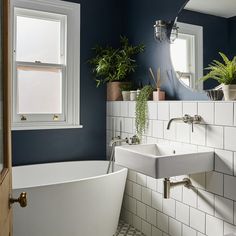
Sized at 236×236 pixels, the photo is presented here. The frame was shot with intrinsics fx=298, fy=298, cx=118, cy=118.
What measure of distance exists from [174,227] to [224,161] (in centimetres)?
84

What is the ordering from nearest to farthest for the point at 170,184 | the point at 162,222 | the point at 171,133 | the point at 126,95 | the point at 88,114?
the point at 170,184 → the point at 171,133 → the point at 162,222 → the point at 126,95 → the point at 88,114

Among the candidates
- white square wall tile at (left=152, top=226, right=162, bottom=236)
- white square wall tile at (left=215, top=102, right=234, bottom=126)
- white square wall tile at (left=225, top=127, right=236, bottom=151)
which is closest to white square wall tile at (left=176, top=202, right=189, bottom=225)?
white square wall tile at (left=152, top=226, right=162, bottom=236)

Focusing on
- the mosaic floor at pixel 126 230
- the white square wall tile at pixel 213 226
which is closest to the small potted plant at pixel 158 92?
the white square wall tile at pixel 213 226

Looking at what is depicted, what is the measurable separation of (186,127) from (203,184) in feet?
1.51

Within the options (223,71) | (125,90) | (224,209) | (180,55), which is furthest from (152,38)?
(224,209)

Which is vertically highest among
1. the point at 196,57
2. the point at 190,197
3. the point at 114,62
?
the point at 114,62

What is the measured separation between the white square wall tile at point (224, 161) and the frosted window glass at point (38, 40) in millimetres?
2121

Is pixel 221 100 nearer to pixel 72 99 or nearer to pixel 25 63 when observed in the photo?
pixel 72 99

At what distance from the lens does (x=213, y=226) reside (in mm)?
2172

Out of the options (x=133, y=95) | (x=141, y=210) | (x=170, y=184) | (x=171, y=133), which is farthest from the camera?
(x=133, y=95)

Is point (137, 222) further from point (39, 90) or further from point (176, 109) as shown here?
point (39, 90)

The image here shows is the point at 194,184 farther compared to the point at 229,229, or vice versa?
the point at 194,184

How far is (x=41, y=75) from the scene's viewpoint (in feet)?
11.0

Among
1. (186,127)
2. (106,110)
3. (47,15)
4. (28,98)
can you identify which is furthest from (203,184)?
(47,15)
